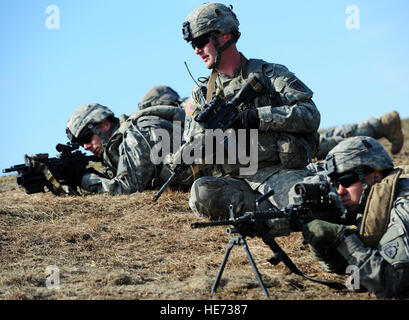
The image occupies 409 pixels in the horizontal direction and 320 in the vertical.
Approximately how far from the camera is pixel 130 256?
6191mm

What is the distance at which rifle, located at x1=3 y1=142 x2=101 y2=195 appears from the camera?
10.0 metres

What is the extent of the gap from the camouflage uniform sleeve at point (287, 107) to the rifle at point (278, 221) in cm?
185

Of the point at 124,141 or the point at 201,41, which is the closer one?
the point at 201,41

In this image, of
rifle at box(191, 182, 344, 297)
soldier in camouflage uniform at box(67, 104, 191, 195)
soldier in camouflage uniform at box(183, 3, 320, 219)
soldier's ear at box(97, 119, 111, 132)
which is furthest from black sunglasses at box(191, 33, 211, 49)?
soldier's ear at box(97, 119, 111, 132)

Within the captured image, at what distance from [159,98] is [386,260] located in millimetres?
8514

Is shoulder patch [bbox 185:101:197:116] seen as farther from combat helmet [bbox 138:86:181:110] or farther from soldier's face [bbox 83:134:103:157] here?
combat helmet [bbox 138:86:181:110]

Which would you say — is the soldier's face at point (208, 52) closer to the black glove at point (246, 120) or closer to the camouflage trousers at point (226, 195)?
the black glove at point (246, 120)

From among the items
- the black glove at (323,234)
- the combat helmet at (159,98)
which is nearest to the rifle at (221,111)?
the black glove at (323,234)

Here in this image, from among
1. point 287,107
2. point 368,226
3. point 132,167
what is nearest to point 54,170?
point 132,167

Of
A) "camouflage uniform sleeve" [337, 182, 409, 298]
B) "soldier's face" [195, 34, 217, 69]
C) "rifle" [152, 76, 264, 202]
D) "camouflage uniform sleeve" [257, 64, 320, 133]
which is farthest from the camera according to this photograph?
"soldier's face" [195, 34, 217, 69]

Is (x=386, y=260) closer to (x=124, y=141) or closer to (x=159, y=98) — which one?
(x=124, y=141)

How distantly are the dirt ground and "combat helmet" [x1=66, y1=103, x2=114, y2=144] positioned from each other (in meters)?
1.67

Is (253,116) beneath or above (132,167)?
above

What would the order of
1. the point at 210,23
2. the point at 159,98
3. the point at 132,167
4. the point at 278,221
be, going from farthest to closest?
the point at 159,98, the point at 132,167, the point at 210,23, the point at 278,221
